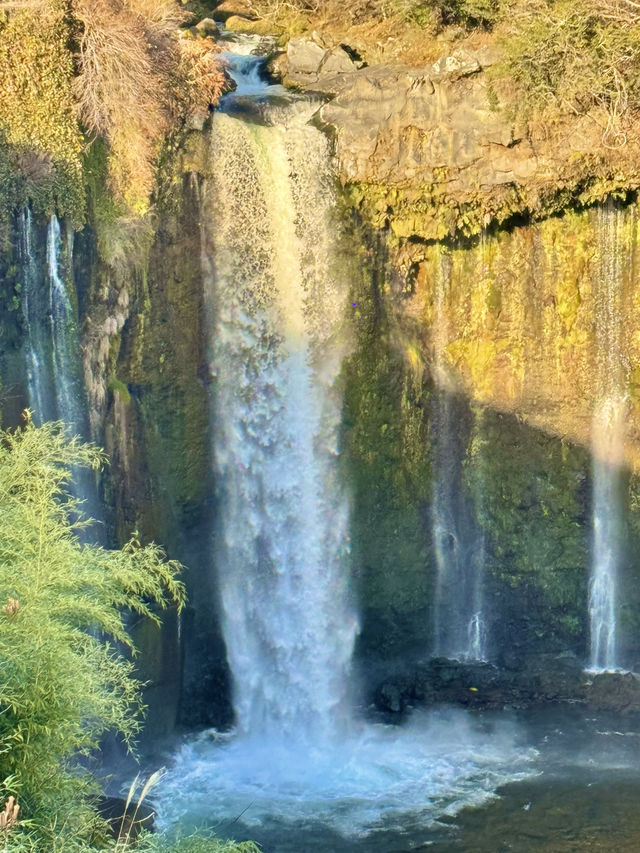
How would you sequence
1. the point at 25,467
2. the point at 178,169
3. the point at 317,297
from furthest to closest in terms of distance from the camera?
the point at 317,297, the point at 178,169, the point at 25,467

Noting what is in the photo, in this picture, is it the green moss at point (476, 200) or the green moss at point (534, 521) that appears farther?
the green moss at point (534, 521)

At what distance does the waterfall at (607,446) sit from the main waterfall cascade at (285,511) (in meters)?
1.88

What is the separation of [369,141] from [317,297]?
6.25 feet

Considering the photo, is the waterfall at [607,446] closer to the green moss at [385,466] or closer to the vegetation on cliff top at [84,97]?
the green moss at [385,466]

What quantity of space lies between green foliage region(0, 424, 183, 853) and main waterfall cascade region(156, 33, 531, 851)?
429 centimetres

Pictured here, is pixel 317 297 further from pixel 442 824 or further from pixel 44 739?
pixel 44 739

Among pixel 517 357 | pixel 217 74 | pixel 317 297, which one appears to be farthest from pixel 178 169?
pixel 517 357

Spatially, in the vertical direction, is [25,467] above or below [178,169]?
below

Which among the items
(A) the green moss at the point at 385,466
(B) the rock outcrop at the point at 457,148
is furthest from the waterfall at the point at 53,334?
(B) the rock outcrop at the point at 457,148

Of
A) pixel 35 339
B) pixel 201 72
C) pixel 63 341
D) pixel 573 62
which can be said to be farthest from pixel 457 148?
pixel 35 339

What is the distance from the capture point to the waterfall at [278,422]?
12328mm

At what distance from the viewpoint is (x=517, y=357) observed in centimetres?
1339

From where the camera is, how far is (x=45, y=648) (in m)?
6.37

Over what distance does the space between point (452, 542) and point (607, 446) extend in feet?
7.60
